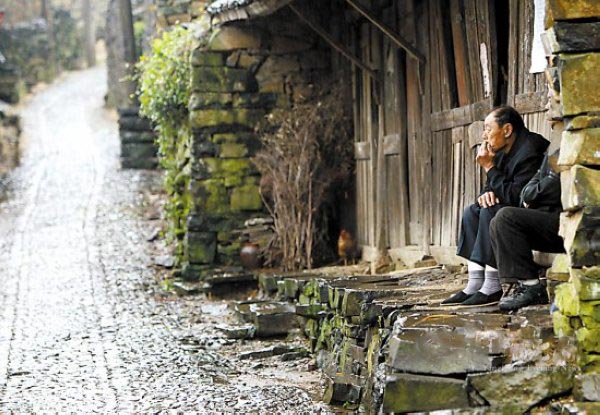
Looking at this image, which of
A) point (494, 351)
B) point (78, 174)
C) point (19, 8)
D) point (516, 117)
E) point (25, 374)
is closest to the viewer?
point (494, 351)

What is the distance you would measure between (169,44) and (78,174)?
7433 mm

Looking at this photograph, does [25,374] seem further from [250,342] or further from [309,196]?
[309,196]

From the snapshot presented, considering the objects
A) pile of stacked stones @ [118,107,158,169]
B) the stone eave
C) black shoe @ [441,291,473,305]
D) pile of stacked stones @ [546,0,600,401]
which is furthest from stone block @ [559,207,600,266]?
pile of stacked stones @ [118,107,158,169]

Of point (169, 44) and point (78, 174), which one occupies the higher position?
point (169, 44)

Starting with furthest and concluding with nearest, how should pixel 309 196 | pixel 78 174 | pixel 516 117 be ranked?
1. pixel 78 174
2. pixel 309 196
3. pixel 516 117

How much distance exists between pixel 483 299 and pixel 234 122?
20.3 ft

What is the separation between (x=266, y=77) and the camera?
12008mm

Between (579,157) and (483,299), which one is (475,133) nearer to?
(483,299)

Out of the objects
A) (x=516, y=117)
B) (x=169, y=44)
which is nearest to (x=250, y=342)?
(x=516, y=117)

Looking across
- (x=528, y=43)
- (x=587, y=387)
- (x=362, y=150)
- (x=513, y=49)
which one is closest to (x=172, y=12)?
(x=362, y=150)

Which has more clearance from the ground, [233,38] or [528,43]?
[233,38]

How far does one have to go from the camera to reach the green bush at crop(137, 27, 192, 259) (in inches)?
490

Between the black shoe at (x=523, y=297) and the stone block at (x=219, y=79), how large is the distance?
6596 millimetres

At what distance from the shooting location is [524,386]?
505cm
